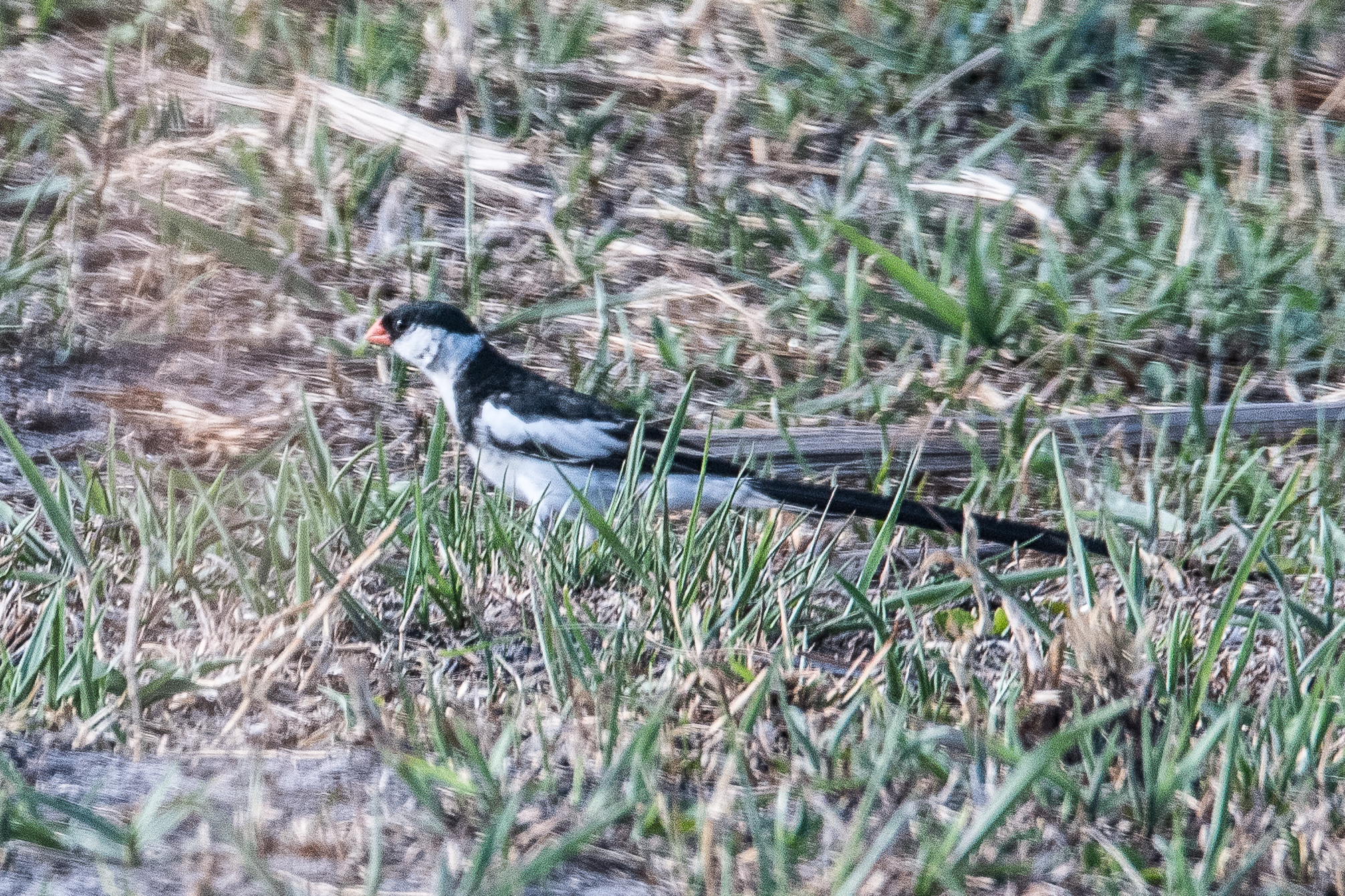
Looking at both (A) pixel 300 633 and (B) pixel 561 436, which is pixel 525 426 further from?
(A) pixel 300 633

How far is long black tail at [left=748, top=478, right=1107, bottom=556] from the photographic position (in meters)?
2.95

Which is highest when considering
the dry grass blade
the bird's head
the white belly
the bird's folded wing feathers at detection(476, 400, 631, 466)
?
the dry grass blade

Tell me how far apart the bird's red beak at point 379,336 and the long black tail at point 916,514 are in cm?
120

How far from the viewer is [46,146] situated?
15.2 feet

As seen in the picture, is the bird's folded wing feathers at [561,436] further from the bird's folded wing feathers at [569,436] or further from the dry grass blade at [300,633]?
the dry grass blade at [300,633]

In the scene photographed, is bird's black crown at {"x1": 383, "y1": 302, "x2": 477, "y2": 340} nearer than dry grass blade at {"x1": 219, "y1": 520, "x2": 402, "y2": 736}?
No

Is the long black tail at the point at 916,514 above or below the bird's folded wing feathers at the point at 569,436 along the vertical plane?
above

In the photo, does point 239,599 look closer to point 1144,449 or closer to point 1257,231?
point 1144,449

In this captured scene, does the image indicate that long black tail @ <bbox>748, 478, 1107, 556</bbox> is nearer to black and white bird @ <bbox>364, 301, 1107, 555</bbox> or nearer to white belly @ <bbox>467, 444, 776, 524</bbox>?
black and white bird @ <bbox>364, 301, 1107, 555</bbox>

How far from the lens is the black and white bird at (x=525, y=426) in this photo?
3.48m

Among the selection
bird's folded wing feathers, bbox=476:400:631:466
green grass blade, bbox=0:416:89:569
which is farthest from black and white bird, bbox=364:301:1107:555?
green grass blade, bbox=0:416:89:569

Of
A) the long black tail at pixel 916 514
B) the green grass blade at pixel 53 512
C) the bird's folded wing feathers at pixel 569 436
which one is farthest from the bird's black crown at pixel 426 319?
the green grass blade at pixel 53 512

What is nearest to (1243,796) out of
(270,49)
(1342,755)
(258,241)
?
(1342,755)

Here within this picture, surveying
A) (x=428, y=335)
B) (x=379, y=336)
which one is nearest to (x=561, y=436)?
(x=428, y=335)
